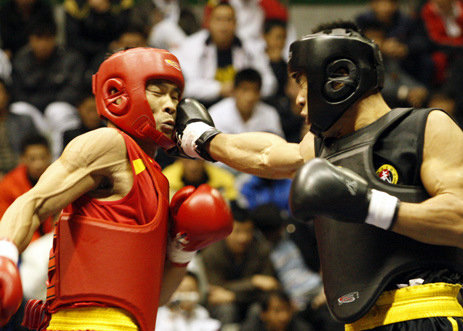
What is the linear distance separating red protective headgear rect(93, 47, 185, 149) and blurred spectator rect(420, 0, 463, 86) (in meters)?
6.70

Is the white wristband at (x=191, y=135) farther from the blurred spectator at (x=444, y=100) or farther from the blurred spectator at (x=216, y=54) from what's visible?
the blurred spectator at (x=444, y=100)

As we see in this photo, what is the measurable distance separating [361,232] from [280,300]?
327 cm

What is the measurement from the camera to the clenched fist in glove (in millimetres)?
3467

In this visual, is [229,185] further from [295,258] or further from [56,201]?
[56,201]

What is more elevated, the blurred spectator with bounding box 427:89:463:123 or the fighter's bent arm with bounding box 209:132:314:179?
the fighter's bent arm with bounding box 209:132:314:179

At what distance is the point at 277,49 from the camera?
30.7ft

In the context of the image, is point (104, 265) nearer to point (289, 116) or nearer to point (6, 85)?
point (6, 85)

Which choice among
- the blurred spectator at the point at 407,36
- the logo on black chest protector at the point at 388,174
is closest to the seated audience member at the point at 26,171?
the logo on black chest protector at the point at 388,174

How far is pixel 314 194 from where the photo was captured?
9.46ft

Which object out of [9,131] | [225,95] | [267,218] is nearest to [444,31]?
[225,95]

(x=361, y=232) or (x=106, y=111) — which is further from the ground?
(x=106, y=111)

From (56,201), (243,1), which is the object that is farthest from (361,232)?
(243,1)

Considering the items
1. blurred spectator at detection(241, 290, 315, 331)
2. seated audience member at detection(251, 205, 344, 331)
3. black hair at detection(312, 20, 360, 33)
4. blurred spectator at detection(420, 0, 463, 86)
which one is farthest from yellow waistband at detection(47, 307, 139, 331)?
blurred spectator at detection(420, 0, 463, 86)

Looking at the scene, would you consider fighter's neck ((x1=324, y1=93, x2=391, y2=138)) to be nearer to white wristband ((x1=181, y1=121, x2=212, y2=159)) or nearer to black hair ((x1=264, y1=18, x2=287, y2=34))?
white wristband ((x1=181, y1=121, x2=212, y2=159))
